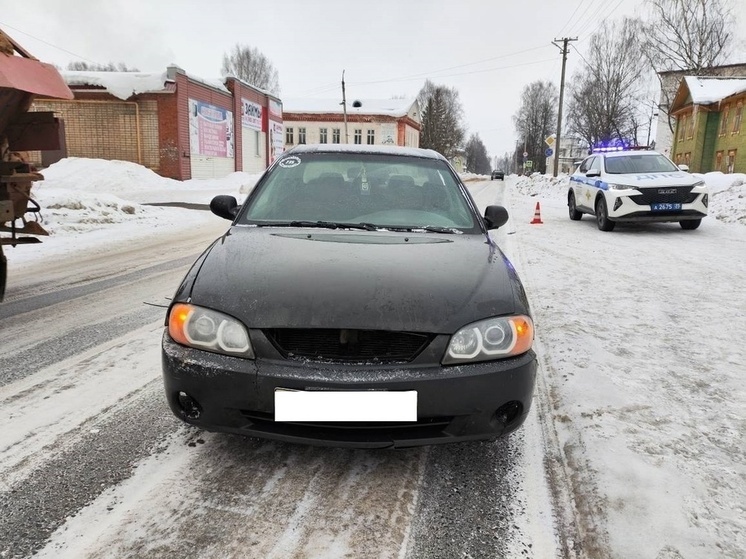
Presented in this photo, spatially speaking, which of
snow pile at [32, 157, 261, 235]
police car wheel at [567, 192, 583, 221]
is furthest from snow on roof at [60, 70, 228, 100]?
police car wheel at [567, 192, 583, 221]

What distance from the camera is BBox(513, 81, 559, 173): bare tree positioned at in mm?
86375

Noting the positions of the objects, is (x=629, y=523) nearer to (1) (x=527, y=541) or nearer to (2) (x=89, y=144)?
(1) (x=527, y=541)

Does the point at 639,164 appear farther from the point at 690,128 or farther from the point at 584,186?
the point at 690,128

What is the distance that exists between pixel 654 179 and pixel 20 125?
33.0ft

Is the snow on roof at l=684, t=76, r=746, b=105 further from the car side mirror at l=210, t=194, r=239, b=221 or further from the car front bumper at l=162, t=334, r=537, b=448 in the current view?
Answer: the car front bumper at l=162, t=334, r=537, b=448

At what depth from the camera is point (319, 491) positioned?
2.22m

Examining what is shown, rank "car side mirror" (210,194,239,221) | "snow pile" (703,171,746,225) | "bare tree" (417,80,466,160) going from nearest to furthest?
"car side mirror" (210,194,239,221)
"snow pile" (703,171,746,225)
"bare tree" (417,80,466,160)

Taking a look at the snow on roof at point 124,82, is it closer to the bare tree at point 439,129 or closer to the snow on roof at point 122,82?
the snow on roof at point 122,82

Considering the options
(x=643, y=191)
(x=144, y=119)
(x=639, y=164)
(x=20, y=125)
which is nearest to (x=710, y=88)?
(x=639, y=164)

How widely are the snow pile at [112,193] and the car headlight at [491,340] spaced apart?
993 centimetres

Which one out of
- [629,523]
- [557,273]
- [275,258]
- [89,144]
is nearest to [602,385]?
[629,523]

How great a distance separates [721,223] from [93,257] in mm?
12167

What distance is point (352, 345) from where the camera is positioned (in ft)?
6.86

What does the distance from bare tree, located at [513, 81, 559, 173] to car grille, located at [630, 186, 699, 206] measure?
79698 mm
